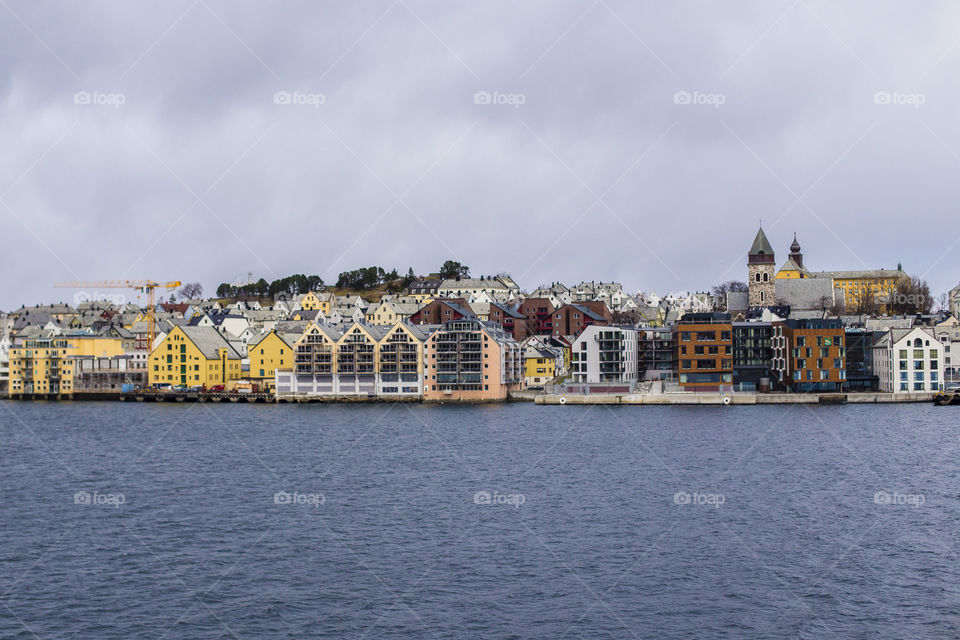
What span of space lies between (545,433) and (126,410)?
136ft

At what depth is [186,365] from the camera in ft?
322

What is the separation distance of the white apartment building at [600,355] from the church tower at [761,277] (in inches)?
1555

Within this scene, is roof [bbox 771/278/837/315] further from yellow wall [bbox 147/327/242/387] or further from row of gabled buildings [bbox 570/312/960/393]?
yellow wall [bbox 147/327/242/387]

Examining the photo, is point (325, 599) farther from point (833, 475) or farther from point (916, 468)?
point (916, 468)

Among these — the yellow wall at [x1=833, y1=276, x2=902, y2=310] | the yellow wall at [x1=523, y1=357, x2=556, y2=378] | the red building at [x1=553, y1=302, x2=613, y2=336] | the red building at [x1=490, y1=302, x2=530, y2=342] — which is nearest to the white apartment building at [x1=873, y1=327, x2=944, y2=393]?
the yellow wall at [x1=523, y1=357, x2=556, y2=378]

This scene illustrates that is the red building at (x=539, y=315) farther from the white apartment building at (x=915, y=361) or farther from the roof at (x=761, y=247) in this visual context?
the white apartment building at (x=915, y=361)

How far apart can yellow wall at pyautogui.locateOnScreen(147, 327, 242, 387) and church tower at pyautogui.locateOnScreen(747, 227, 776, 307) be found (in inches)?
2420

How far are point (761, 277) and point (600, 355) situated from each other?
141ft

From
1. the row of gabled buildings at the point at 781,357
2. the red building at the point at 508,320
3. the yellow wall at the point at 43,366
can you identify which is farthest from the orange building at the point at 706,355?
the yellow wall at the point at 43,366

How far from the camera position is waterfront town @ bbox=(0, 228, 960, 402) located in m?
82.6

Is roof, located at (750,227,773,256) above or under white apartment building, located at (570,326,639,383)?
above

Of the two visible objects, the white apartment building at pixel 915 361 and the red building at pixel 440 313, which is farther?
the red building at pixel 440 313

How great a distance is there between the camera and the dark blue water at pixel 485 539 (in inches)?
797

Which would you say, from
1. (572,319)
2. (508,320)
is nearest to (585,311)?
(572,319)
